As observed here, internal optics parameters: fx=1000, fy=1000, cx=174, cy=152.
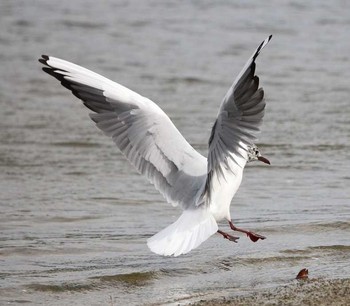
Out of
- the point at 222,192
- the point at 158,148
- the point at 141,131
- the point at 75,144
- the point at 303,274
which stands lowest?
the point at 303,274

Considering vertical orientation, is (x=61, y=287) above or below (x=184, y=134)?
below

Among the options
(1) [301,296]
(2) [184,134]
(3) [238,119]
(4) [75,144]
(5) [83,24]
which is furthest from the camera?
(5) [83,24]

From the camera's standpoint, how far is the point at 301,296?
5516mm

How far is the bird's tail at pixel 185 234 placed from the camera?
5.69 meters

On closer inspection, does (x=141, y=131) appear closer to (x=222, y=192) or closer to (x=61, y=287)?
(x=222, y=192)

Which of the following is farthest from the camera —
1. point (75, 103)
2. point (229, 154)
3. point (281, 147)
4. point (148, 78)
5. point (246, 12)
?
point (246, 12)

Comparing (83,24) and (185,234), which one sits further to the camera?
(83,24)

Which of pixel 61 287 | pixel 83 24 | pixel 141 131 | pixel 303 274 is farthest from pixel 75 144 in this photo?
pixel 83 24

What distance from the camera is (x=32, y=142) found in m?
10.2

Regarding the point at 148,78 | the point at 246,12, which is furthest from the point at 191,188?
the point at 246,12

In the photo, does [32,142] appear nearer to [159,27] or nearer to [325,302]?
[325,302]

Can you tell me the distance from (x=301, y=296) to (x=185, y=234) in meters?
0.80

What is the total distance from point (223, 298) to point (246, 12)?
1294 cm

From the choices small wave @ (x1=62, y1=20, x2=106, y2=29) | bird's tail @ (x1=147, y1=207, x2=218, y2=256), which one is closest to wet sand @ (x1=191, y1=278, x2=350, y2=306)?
bird's tail @ (x1=147, y1=207, x2=218, y2=256)
